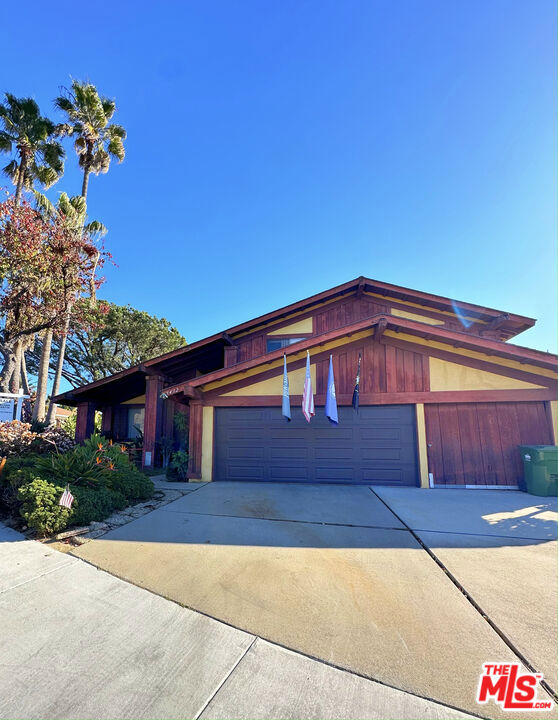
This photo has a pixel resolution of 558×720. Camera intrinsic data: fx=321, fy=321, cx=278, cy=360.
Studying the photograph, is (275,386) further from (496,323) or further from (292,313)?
(496,323)

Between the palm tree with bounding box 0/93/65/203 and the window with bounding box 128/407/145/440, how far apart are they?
31.5 ft

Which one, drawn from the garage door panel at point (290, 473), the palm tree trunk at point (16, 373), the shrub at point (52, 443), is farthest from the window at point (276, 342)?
the palm tree trunk at point (16, 373)

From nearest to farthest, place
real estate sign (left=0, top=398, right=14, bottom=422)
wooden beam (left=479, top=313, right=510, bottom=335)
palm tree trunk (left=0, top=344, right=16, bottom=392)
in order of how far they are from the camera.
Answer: real estate sign (left=0, top=398, right=14, bottom=422) < wooden beam (left=479, top=313, right=510, bottom=335) < palm tree trunk (left=0, top=344, right=16, bottom=392)

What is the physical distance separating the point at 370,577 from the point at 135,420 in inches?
474

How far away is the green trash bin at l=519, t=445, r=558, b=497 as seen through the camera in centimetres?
666

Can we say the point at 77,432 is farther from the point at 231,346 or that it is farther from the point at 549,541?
the point at 549,541

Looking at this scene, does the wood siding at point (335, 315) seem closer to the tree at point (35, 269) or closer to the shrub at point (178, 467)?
the shrub at point (178, 467)

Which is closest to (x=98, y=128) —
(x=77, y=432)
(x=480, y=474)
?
(x=77, y=432)

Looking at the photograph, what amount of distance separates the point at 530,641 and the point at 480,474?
601 cm

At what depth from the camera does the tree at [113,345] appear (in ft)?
68.9

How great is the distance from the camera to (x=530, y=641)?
2.32 metres

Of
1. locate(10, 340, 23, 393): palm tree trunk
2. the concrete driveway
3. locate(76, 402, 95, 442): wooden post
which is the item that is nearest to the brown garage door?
the concrete driveway

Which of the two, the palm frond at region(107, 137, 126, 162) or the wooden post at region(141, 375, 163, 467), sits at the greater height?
the palm frond at region(107, 137, 126, 162)

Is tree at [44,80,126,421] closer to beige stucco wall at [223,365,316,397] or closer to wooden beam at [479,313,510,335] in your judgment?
beige stucco wall at [223,365,316,397]
